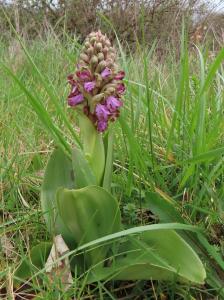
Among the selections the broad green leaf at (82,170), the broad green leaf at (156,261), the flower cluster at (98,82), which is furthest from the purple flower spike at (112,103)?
the broad green leaf at (156,261)

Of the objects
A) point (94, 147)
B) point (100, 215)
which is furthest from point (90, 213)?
point (94, 147)

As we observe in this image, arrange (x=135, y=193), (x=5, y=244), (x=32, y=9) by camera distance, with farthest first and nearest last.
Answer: (x=32, y=9)
(x=135, y=193)
(x=5, y=244)

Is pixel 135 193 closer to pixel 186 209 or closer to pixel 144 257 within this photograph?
pixel 186 209

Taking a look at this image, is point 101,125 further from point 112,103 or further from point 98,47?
point 98,47

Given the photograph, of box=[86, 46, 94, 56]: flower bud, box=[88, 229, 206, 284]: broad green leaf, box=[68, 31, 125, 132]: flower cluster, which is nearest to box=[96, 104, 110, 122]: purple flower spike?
box=[68, 31, 125, 132]: flower cluster

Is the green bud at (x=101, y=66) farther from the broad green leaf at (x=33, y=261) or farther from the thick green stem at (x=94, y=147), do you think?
the broad green leaf at (x=33, y=261)

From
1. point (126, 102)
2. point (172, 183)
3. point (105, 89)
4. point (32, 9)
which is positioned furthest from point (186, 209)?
point (32, 9)
